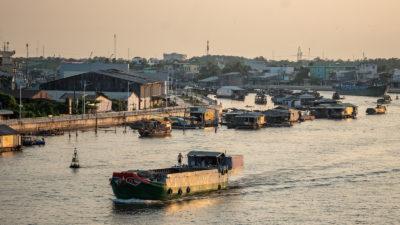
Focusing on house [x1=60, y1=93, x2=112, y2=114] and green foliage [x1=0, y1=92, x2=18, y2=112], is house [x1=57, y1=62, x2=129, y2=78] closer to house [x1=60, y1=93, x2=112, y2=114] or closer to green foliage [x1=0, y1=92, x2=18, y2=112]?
house [x1=60, y1=93, x2=112, y2=114]

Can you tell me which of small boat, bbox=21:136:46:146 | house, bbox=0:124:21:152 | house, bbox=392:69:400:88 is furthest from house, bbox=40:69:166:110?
house, bbox=392:69:400:88

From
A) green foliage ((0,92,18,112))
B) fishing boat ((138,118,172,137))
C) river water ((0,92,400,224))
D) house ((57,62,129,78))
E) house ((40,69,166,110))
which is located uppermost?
house ((57,62,129,78))

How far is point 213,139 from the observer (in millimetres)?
38219

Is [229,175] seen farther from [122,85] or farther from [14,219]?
[122,85]

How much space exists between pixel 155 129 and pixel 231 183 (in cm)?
1374

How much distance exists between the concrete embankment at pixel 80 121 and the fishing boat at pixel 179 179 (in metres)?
13.2

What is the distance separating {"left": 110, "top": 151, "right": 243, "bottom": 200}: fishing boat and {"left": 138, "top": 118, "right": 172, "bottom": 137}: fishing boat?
43.3ft

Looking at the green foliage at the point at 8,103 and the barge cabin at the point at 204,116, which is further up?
the green foliage at the point at 8,103

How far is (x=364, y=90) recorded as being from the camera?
91.1 metres

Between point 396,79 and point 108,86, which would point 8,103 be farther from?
point 396,79

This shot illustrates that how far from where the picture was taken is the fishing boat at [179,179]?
72.3ft

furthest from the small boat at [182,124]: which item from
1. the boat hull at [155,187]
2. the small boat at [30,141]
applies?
the boat hull at [155,187]

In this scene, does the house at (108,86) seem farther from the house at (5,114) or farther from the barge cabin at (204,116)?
the house at (5,114)

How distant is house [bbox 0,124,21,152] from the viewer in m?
30.8
